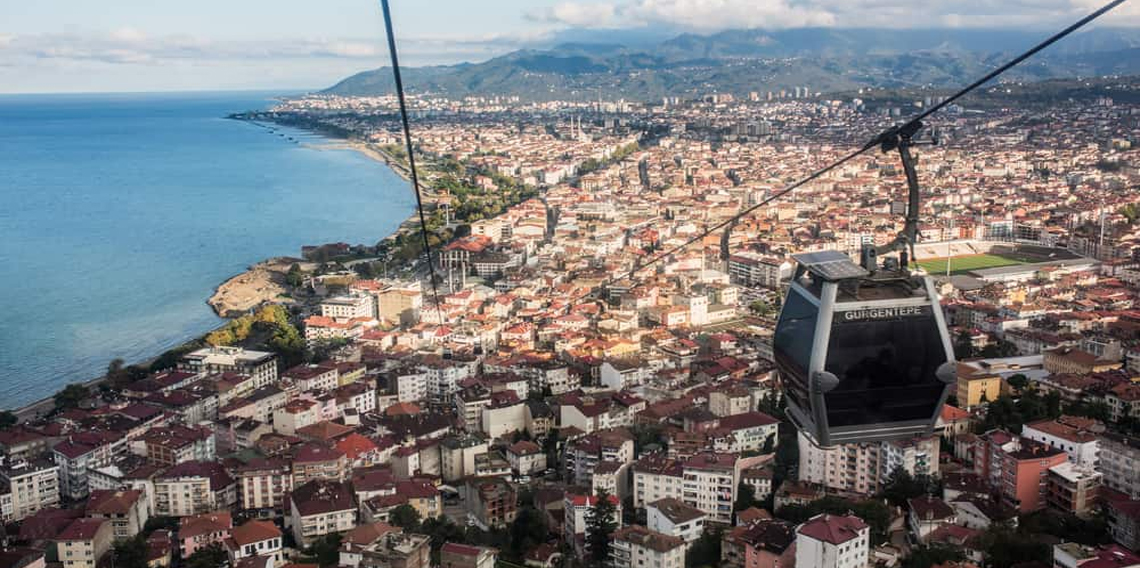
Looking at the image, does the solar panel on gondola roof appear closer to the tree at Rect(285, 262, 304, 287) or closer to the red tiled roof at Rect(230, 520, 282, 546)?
the red tiled roof at Rect(230, 520, 282, 546)

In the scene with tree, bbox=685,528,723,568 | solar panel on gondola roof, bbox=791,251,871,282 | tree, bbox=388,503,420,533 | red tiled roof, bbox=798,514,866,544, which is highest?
solar panel on gondola roof, bbox=791,251,871,282

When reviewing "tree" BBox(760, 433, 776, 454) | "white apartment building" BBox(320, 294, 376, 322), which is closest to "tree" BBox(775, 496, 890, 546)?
"tree" BBox(760, 433, 776, 454)

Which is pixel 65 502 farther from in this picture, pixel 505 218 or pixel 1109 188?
pixel 1109 188

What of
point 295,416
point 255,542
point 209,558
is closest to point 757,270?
point 295,416

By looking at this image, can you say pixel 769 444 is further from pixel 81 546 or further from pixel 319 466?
pixel 81 546

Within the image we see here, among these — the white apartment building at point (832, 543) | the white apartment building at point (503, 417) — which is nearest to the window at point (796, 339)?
the white apartment building at point (832, 543)
